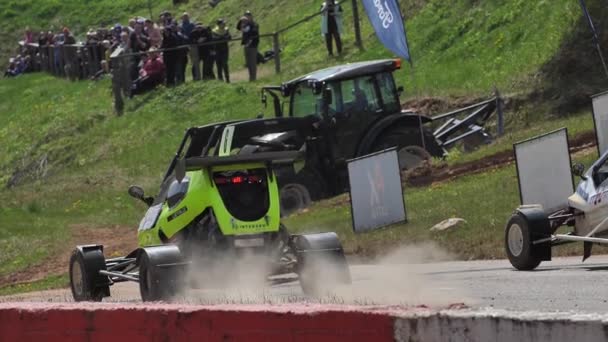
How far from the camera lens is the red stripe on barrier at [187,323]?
6.35 meters

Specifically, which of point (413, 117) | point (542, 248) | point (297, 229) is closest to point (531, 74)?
point (413, 117)

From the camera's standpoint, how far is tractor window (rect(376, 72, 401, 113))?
26344 mm

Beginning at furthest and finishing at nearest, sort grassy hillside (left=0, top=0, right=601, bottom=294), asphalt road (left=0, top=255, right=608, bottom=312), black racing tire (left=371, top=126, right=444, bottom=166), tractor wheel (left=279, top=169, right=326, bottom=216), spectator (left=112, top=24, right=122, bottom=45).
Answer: spectator (left=112, top=24, right=122, bottom=45) < black racing tire (left=371, top=126, right=444, bottom=166) < tractor wheel (left=279, top=169, right=326, bottom=216) < grassy hillside (left=0, top=0, right=601, bottom=294) < asphalt road (left=0, top=255, right=608, bottom=312)

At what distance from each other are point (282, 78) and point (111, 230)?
11.2m

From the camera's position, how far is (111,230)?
90.5 feet

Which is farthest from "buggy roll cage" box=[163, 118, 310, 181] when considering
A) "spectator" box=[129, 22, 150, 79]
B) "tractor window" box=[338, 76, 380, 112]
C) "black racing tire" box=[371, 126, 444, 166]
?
"spectator" box=[129, 22, 150, 79]

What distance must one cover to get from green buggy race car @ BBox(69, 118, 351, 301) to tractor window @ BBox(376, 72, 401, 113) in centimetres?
1233

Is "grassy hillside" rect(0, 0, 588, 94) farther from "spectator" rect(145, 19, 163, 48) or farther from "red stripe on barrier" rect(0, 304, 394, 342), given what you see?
"red stripe on barrier" rect(0, 304, 394, 342)

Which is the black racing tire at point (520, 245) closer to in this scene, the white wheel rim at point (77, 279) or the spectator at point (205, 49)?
the white wheel rim at point (77, 279)

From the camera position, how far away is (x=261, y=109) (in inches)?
1369

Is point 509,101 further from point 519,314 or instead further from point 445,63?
point 519,314

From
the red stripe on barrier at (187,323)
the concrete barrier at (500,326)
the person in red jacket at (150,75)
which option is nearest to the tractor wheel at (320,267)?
the red stripe on barrier at (187,323)

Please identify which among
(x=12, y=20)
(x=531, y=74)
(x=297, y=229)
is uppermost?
(x=12, y=20)

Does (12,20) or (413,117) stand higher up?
(12,20)
